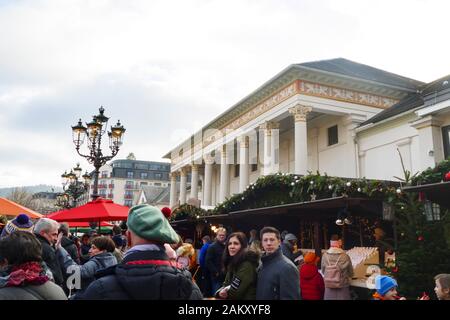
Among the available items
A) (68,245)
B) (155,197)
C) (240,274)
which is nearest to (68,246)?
(68,245)

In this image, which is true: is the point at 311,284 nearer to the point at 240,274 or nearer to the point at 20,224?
the point at 240,274

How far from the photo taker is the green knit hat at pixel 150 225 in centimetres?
213

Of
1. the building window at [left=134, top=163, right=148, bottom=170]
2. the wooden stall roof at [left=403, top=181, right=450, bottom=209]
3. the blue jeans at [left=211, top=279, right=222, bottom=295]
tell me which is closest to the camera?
the wooden stall roof at [left=403, top=181, right=450, bottom=209]

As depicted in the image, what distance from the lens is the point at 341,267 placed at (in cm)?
646

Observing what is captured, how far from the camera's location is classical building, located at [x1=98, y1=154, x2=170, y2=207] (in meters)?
94.8

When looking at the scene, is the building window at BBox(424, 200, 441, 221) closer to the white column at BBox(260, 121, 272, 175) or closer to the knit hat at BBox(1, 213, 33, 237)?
the knit hat at BBox(1, 213, 33, 237)

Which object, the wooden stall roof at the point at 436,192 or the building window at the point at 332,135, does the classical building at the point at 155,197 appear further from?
the wooden stall roof at the point at 436,192

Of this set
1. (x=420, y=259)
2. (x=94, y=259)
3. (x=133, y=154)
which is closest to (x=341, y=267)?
(x=420, y=259)

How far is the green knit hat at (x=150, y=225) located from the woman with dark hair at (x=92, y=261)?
243cm

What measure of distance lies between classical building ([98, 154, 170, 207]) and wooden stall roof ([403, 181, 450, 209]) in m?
89.8

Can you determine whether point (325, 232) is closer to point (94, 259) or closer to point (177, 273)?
point (94, 259)

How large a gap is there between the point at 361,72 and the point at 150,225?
2358 centimetres

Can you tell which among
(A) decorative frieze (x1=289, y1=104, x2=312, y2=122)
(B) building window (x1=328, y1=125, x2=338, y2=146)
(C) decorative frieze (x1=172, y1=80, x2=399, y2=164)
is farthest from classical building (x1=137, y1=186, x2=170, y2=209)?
(A) decorative frieze (x1=289, y1=104, x2=312, y2=122)
